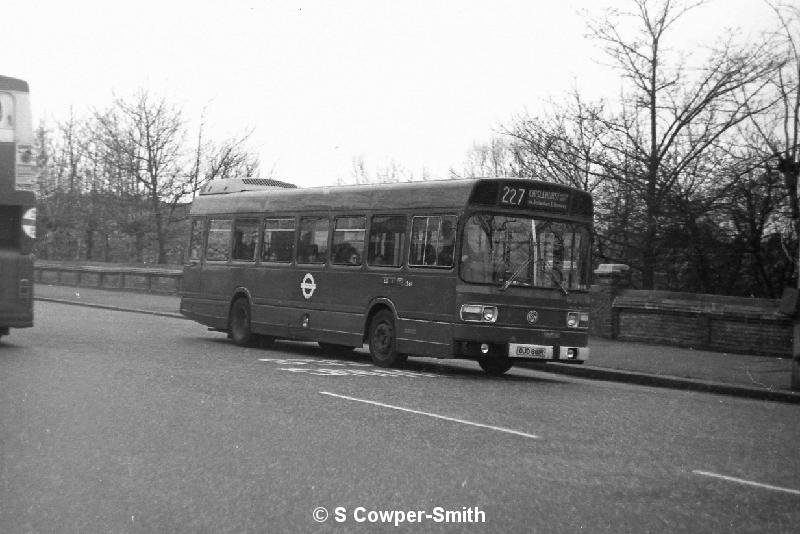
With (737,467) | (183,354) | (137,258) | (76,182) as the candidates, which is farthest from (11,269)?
(76,182)

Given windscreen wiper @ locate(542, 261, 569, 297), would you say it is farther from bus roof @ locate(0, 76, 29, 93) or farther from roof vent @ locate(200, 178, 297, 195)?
bus roof @ locate(0, 76, 29, 93)

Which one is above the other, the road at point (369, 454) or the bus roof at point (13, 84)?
the bus roof at point (13, 84)

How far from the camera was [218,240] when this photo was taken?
22.0m

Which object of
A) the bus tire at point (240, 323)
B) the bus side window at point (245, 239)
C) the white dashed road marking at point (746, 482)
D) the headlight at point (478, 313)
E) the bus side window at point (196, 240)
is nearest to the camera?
the white dashed road marking at point (746, 482)

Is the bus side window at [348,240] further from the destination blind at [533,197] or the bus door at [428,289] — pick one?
the destination blind at [533,197]

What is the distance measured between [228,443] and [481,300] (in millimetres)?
7332

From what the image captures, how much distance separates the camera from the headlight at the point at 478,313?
615 inches

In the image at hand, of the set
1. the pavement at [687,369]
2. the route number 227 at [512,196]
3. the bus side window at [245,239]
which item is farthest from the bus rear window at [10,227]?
the pavement at [687,369]

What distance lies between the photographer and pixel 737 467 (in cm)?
868

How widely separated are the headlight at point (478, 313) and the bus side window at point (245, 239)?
619cm

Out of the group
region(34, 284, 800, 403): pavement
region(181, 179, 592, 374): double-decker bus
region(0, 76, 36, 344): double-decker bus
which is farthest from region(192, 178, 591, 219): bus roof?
region(0, 76, 36, 344): double-decker bus

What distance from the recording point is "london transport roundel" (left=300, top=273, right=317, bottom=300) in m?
18.9

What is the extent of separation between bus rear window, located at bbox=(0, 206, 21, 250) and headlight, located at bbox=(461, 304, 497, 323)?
22.2 ft

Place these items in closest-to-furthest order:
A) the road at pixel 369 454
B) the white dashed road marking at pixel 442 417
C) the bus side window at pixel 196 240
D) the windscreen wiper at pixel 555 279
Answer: the road at pixel 369 454 → the white dashed road marking at pixel 442 417 → the windscreen wiper at pixel 555 279 → the bus side window at pixel 196 240
